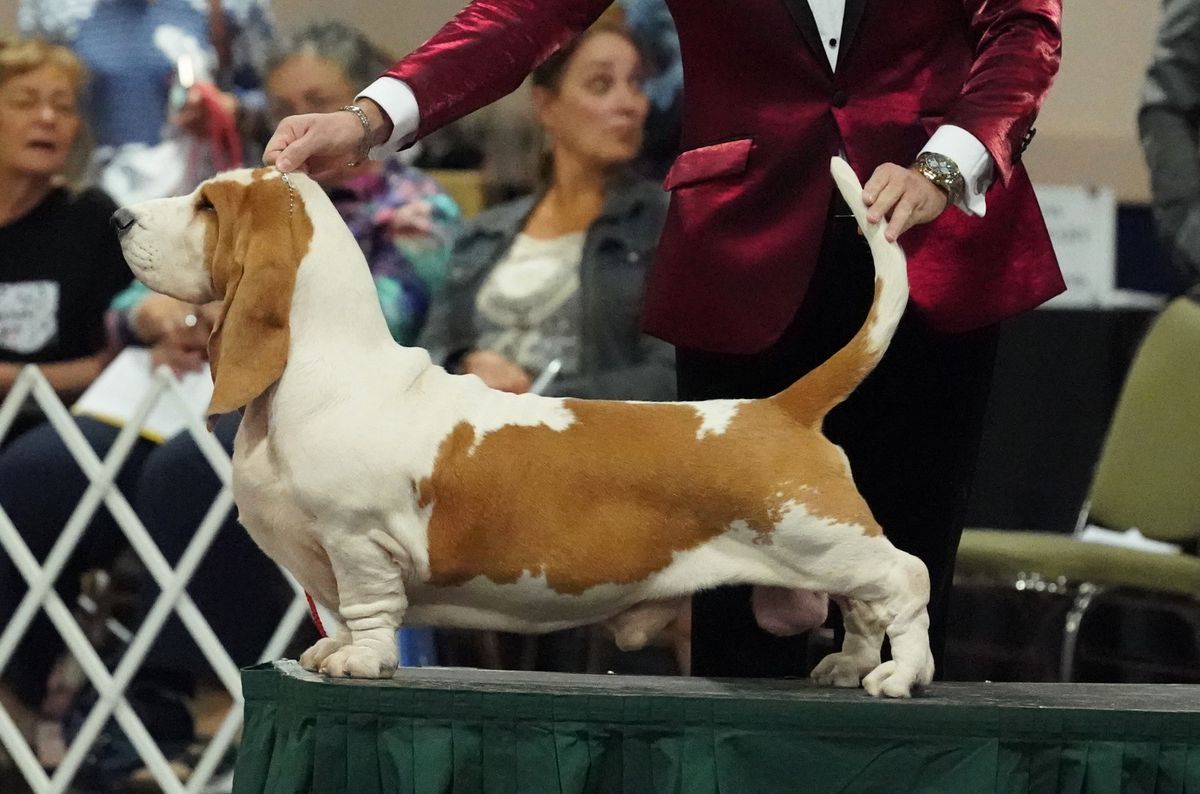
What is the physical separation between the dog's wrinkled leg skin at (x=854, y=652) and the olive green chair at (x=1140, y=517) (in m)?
1.57

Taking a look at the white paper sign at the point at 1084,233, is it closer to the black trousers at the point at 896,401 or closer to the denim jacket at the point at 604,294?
the denim jacket at the point at 604,294

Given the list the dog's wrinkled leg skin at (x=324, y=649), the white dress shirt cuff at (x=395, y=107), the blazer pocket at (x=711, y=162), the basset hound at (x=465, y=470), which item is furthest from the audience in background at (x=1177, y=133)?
the dog's wrinkled leg skin at (x=324, y=649)

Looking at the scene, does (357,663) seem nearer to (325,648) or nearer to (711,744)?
(325,648)

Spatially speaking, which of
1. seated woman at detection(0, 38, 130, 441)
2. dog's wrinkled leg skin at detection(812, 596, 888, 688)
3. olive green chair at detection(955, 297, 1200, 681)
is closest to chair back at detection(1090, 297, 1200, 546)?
olive green chair at detection(955, 297, 1200, 681)

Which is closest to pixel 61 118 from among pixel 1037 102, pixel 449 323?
pixel 449 323

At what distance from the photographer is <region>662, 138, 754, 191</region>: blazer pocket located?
1.63 meters

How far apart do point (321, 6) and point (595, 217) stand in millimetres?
1171

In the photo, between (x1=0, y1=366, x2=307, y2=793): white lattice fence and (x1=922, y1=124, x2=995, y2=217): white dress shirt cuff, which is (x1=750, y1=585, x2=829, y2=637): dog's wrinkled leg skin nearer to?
(x1=922, y1=124, x2=995, y2=217): white dress shirt cuff

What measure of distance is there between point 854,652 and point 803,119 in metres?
0.52

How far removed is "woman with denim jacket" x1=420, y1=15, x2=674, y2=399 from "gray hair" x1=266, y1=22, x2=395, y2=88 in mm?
337

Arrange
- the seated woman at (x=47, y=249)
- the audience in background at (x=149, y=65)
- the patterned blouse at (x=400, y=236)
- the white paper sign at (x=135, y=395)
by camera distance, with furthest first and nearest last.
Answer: the audience in background at (x=149, y=65), the seated woman at (x=47, y=249), the white paper sign at (x=135, y=395), the patterned blouse at (x=400, y=236)

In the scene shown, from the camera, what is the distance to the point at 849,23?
159 centimetres

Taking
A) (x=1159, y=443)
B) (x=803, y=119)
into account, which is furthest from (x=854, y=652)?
(x=1159, y=443)

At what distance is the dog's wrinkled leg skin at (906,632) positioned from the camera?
1.48 m
